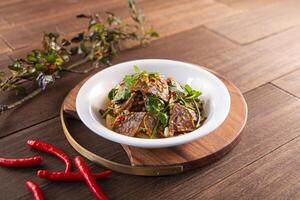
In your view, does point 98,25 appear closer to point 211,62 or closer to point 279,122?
point 211,62

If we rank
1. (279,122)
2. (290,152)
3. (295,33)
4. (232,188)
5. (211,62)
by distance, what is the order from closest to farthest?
(232,188) < (290,152) < (279,122) < (211,62) < (295,33)

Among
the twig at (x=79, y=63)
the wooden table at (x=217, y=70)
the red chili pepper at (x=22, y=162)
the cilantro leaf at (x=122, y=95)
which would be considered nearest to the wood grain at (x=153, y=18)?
the wooden table at (x=217, y=70)

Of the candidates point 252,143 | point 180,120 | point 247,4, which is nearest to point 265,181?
point 252,143

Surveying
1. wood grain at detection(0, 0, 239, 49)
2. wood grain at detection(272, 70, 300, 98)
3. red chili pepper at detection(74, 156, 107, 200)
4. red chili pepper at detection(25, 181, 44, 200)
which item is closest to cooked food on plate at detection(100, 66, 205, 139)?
red chili pepper at detection(74, 156, 107, 200)

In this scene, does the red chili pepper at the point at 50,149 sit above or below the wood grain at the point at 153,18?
below

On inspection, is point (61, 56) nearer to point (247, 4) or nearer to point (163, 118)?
point (163, 118)

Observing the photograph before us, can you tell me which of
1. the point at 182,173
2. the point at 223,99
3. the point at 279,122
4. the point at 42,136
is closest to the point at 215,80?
the point at 223,99

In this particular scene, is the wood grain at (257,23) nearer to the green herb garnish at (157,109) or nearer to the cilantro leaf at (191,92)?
the cilantro leaf at (191,92)
